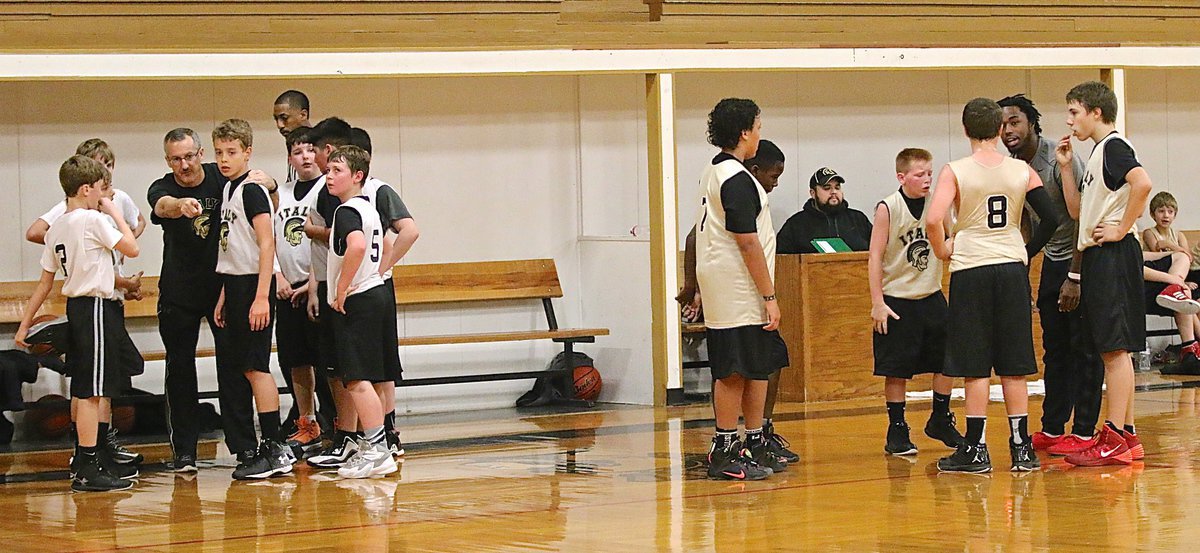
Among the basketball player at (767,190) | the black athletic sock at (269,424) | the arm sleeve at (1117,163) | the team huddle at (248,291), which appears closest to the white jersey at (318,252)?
the team huddle at (248,291)

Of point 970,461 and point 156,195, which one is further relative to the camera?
point 156,195

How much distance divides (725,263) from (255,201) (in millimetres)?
2155

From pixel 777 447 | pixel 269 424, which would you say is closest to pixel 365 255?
pixel 269 424

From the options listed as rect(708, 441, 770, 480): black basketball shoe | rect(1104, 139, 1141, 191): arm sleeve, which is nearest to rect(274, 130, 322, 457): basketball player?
rect(708, 441, 770, 480): black basketball shoe

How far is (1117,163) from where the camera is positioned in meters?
6.84

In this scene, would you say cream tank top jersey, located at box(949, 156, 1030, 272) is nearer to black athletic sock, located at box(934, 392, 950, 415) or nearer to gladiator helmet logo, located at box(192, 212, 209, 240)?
black athletic sock, located at box(934, 392, 950, 415)

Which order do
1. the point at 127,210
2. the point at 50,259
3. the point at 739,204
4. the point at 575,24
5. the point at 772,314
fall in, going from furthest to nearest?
the point at 575,24 < the point at 127,210 < the point at 50,259 < the point at 772,314 < the point at 739,204

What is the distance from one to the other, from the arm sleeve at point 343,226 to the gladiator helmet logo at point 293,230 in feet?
2.43

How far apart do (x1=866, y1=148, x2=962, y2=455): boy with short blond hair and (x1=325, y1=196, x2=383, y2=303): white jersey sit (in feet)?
7.35

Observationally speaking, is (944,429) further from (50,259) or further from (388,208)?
(50,259)

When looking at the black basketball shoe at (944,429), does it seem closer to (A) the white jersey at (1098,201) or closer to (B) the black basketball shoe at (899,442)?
(B) the black basketball shoe at (899,442)

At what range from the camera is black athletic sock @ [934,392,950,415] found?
7.40 meters

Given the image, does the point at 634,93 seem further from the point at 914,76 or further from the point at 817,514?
the point at 817,514

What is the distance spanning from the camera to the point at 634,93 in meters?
11.6
